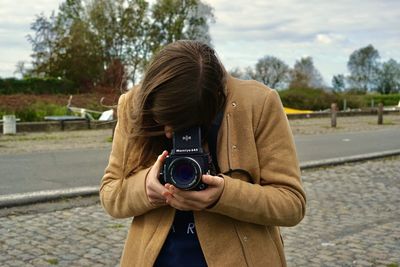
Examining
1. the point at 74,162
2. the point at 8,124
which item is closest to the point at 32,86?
the point at 8,124

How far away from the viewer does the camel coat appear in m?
2.07

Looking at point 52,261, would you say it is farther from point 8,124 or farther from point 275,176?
point 8,124

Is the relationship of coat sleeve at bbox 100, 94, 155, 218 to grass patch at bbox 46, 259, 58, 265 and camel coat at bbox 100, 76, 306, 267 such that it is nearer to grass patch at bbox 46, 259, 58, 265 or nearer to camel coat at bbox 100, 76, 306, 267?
camel coat at bbox 100, 76, 306, 267

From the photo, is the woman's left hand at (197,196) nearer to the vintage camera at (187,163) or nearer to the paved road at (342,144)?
the vintage camera at (187,163)

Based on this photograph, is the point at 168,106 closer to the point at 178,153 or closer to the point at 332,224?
the point at 178,153

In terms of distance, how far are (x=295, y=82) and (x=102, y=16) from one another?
19.2 m

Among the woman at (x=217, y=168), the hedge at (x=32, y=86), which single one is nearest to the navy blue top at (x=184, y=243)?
the woman at (x=217, y=168)

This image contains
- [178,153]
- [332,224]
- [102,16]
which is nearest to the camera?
[178,153]

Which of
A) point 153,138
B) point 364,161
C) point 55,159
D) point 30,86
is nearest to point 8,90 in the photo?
point 30,86

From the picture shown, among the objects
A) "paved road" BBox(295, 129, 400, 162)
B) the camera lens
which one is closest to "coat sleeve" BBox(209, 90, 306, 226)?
the camera lens

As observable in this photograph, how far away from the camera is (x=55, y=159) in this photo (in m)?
13.1

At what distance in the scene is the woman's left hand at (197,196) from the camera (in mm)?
1925

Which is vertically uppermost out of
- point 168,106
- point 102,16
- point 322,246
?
point 102,16

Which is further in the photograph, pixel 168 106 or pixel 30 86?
pixel 30 86
